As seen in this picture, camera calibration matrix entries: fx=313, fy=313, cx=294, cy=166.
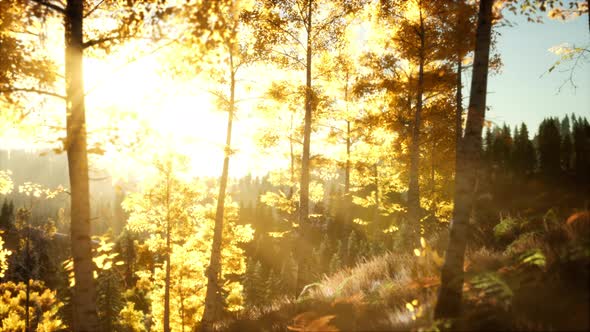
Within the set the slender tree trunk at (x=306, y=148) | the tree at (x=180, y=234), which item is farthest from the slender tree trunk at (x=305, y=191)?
the tree at (x=180, y=234)

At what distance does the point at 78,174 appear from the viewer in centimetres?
439

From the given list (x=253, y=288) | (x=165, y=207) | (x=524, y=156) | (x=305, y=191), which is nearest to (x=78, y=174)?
(x=305, y=191)

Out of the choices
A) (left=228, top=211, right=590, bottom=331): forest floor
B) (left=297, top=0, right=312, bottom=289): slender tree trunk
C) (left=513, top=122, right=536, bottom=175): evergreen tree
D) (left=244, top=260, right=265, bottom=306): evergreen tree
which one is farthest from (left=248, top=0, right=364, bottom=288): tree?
(left=513, top=122, right=536, bottom=175): evergreen tree

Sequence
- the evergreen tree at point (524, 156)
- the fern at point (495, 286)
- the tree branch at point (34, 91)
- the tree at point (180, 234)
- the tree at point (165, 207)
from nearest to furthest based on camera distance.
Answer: the fern at point (495, 286) → the tree branch at point (34, 91) → the tree at point (165, 207) → the tree at point (180, 234) → the evergreen tree at point (524, 156)

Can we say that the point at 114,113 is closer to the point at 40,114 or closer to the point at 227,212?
the point at 40,114

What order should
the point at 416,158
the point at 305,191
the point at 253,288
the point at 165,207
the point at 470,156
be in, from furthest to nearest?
the point at 253,288, the point at 165,207, the point at 416,158, the point at 305,191, the point at 470,156

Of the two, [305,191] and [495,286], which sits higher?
[305,191]

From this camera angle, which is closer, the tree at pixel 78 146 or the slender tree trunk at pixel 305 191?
the tree at pixel 78 146

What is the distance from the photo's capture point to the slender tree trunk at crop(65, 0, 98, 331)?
168 inches

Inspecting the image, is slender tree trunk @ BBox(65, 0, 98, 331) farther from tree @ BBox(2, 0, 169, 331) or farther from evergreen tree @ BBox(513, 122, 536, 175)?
evergreen tree @ BBox(513, 122, 536, 175)

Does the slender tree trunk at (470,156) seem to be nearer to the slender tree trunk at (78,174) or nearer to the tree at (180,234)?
the slender tree trunk at (78,174)

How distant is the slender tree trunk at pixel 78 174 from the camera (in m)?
4.27

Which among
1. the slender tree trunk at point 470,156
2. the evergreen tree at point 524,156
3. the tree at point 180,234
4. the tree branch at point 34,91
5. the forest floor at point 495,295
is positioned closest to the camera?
the forest floor at point 495,295

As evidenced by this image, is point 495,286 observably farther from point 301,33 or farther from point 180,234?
point 180,234
